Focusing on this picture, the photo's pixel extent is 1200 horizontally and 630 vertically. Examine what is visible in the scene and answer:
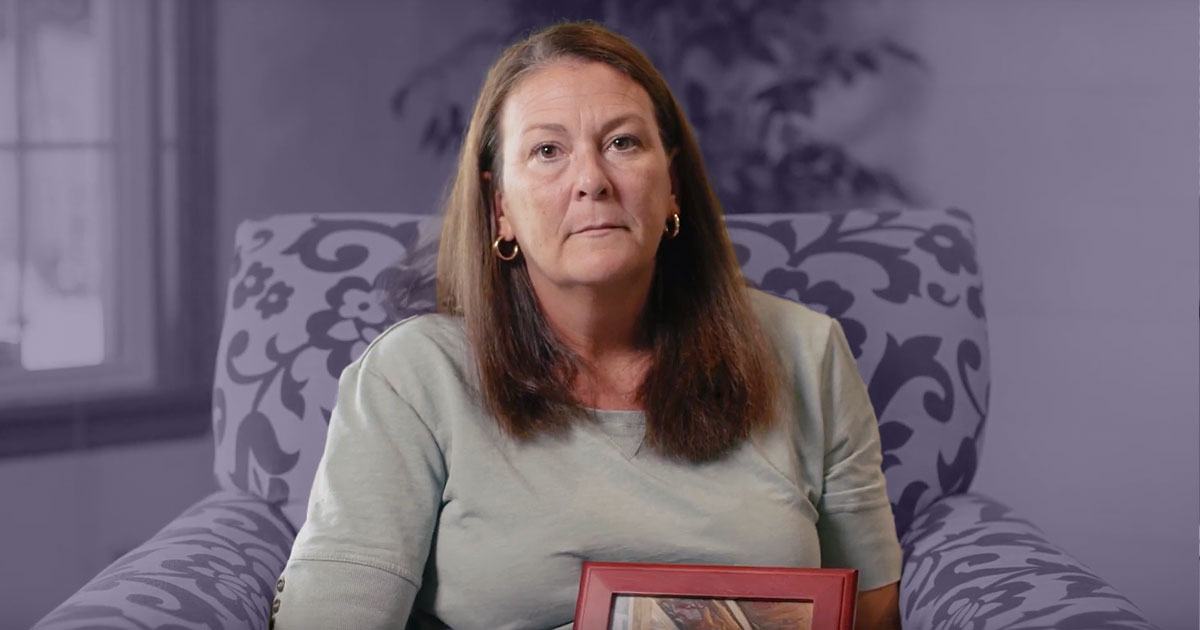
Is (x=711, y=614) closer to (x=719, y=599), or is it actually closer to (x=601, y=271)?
(x=719, y=599)

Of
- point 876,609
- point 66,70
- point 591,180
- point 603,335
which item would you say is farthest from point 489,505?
point 66,70

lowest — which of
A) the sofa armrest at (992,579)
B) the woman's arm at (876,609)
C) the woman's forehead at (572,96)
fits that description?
the woman's arm at (876,609)

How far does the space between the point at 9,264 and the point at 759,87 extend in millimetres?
1710

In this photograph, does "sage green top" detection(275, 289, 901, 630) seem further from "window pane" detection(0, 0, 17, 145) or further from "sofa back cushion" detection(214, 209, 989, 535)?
"window pane" detection(0, 0, 17, 145)

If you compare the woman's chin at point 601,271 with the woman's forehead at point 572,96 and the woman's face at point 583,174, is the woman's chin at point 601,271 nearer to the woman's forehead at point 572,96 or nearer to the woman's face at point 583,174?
the woman's face at point 583,174

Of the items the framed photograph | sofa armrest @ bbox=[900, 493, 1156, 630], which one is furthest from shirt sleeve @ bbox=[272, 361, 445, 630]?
sofa armrest @ bbox=[900, 493, 1156, 630]

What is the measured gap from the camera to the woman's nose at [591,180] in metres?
1.17

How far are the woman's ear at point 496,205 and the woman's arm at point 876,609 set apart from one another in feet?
1.84

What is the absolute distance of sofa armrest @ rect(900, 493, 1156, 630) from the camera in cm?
106

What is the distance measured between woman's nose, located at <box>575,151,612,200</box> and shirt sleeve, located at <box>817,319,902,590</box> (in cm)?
33

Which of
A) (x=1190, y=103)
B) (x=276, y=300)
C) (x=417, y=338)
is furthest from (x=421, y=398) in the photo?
(x=1190, y=103)

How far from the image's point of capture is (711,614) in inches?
41.3

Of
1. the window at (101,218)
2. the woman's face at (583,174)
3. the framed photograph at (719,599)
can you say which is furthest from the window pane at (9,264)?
the framed photograph at (719,599)

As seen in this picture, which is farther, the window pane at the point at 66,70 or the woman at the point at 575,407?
the window pane at the point at 66,70
